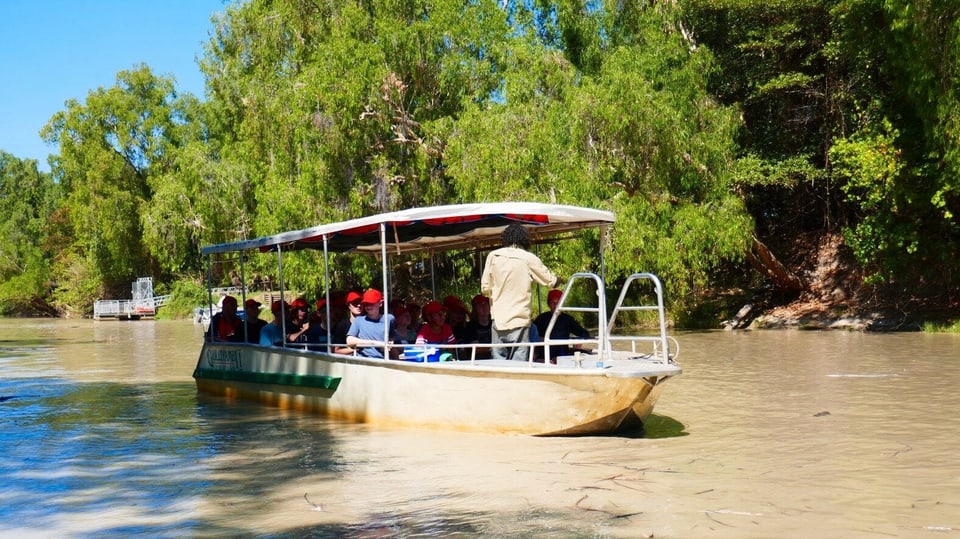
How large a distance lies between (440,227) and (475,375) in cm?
287

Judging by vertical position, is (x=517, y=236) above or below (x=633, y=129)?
below

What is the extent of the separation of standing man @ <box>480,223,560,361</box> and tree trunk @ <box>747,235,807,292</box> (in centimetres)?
2011

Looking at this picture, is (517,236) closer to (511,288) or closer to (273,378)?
(511,288)

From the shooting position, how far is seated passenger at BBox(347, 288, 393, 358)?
11258 mm

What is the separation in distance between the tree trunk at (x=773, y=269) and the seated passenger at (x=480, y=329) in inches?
732

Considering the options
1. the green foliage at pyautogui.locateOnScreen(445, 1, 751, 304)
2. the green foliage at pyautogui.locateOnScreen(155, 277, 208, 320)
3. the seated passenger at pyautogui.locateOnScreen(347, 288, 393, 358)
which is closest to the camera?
the seated passenger at pyautogui.locateOnScreen(347, 288, 393, 358)

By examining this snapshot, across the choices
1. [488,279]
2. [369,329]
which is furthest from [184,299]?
[488,279]

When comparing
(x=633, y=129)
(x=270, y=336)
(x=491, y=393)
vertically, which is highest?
(x=633, y=129)

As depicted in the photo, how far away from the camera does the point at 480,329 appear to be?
38.5 ft

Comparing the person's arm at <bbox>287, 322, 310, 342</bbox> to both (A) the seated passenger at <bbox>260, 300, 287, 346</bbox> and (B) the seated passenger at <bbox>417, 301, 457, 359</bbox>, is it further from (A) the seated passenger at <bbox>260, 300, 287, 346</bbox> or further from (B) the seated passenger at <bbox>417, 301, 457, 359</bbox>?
(B) the seated passenger at <bbox>417, 301, 457, 359</bbox>

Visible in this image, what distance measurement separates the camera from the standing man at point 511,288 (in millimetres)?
9789

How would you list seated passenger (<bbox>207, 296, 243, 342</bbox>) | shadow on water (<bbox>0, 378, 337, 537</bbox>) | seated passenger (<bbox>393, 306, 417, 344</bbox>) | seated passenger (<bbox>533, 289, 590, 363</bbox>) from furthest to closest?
seated passenger (<bbox>207, 296, 243, 342</bbox>), seated passenger (<bbox>393, 306, 417, 344</bbox>), seated passenger (<bbox>533, 289, 590, 363</bbox>), shadow on water (<bbox>0, 378, 337, 537</bbox>)

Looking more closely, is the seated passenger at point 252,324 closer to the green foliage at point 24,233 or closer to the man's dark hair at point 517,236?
the man's dark hair at point 517,236

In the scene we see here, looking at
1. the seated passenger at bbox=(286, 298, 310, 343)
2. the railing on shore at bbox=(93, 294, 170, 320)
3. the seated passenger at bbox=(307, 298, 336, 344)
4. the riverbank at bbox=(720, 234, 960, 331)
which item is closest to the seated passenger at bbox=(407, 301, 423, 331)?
the seated passenger at bbox=(307, 298, 336, 344)
